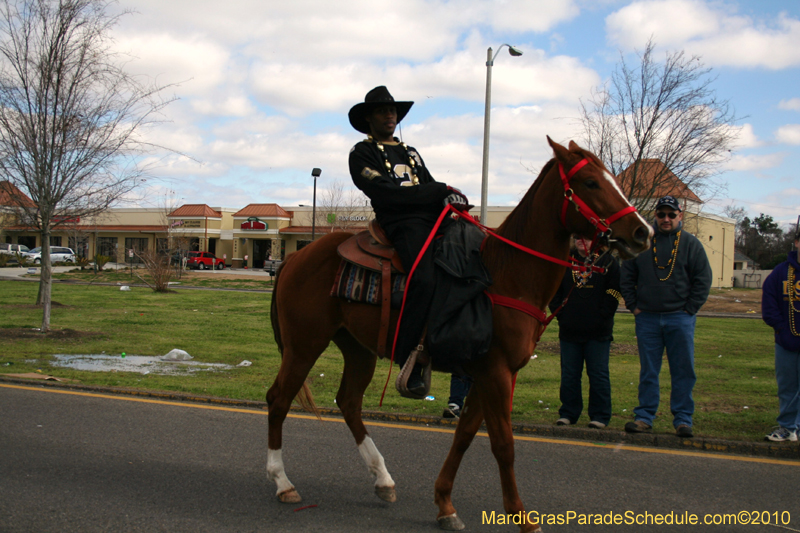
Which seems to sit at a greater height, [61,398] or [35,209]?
[35,209]

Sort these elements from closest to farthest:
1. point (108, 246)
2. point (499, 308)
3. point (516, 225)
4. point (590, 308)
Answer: point (499, 308)
point (516, 225)
point (590, 308)
point (108, 246)

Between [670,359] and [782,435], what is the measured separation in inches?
47.1

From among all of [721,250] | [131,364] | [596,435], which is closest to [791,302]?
[596,435]

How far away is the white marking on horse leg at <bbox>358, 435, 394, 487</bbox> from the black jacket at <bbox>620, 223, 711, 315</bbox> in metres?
3.48

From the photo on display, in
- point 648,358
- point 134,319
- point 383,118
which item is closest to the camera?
point 383,118

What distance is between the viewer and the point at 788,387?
5.96 metres

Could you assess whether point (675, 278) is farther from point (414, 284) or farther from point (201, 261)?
point (201, 261)

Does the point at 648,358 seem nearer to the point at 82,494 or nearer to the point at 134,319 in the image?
the point at 82,494

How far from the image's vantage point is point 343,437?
5996 mm

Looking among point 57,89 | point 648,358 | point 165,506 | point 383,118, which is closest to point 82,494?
point 165,506

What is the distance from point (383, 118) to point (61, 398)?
552 centimetres

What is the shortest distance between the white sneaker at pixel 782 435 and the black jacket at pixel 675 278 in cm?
135

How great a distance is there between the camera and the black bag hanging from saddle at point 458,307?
371 centimetres

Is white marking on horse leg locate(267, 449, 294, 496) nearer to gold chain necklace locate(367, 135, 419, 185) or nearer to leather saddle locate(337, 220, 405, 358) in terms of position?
leather saddle locate(337, 220, 405, 358)
